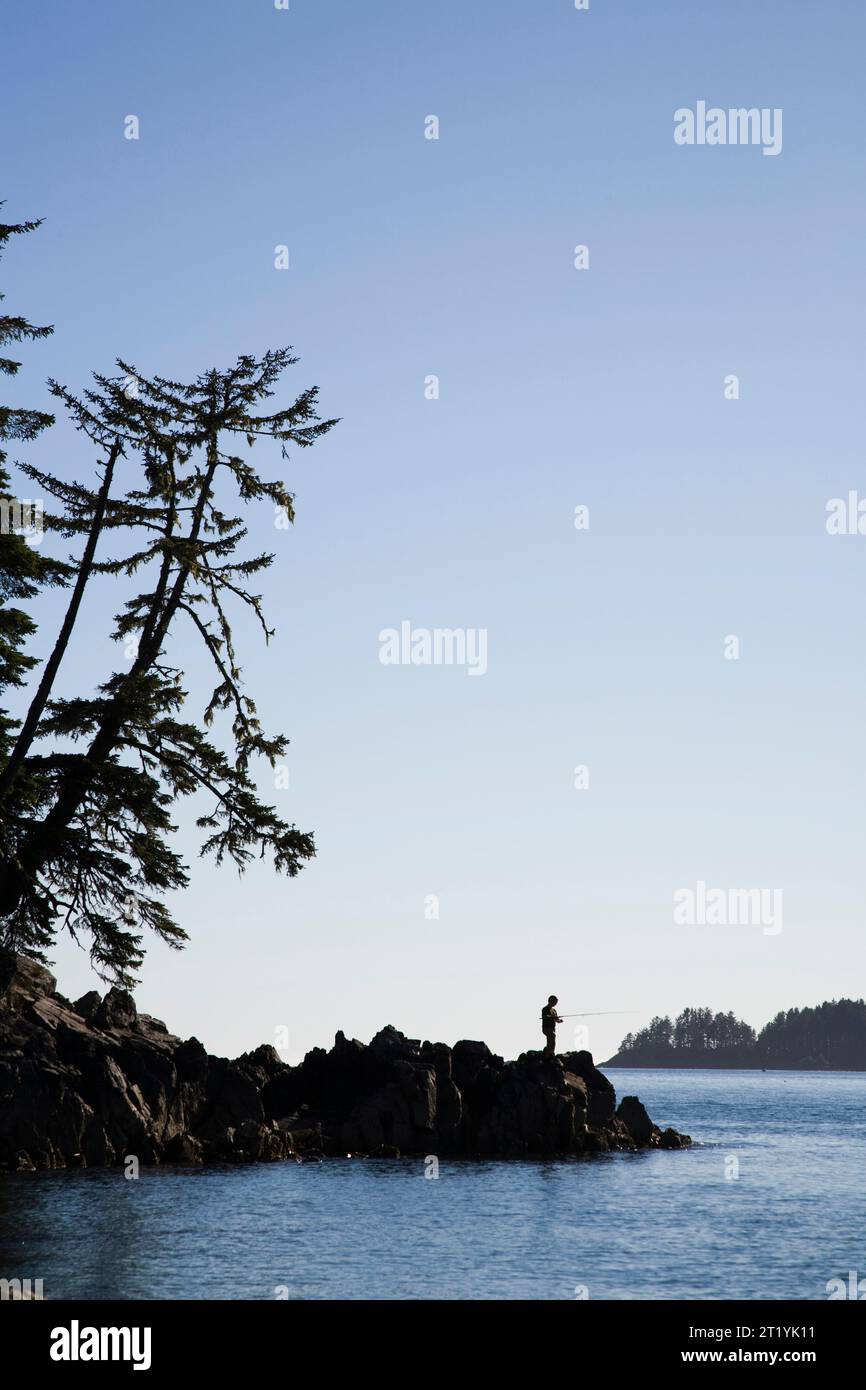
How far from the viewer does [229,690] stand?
3456 cm

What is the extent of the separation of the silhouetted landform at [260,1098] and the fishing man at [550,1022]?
73 cm

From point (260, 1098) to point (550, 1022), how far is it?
14.6 metres

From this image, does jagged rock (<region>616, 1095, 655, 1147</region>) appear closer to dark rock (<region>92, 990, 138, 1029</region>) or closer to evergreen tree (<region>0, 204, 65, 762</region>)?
dark rock (<region>92, 990, 138, 1029</region>)

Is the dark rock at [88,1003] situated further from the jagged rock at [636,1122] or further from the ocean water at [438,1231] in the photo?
the jagged rock at [636,1122]

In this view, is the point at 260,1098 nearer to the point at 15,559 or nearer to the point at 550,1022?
the point at 550,1022

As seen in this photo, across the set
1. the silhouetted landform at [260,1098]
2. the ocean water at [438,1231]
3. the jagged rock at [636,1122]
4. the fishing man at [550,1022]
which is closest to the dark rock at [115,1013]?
the silhouetted landform at [260,1098]

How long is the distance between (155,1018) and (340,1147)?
11201mm

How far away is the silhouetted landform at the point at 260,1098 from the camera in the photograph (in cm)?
5172

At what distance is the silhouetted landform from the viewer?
170 feet

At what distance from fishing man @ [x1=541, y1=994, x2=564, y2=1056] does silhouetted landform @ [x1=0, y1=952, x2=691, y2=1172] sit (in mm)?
726

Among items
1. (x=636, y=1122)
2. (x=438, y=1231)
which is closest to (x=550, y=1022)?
(x=636, y=1122)
